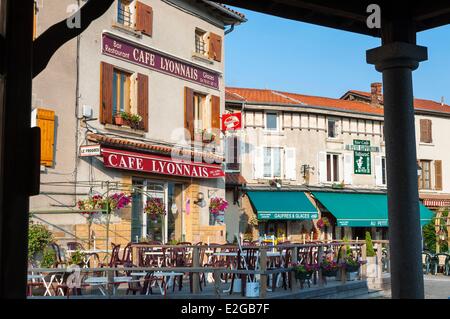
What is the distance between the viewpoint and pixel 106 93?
14070mm

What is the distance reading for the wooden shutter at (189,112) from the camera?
54.4 feet

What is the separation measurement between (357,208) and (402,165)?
2202 centimetres

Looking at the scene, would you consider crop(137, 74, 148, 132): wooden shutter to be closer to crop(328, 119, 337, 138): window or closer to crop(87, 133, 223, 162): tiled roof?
crop(87, 133, 223, 162): tiled roof

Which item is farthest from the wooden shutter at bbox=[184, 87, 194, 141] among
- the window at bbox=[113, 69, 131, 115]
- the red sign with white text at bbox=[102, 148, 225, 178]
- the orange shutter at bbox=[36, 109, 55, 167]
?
the orange shutter at bbox=[36, 109, 55, 167]

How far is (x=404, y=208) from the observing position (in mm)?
4828

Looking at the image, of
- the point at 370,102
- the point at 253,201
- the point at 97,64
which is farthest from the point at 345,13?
the point at 370,102

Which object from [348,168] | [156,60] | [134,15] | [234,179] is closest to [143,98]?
[156,60]

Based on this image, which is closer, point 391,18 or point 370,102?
point 391,18

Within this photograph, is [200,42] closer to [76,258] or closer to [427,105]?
[76,258]

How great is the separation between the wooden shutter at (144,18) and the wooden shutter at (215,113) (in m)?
3.14

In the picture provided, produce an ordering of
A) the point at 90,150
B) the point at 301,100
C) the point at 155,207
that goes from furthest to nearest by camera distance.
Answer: the point at 301,100 < the point at 155,207 < the point at 90,150

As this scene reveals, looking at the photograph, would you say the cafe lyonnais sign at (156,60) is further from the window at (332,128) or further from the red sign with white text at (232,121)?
the window at (332,128)

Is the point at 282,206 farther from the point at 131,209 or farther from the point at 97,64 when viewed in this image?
the point at 97,64
